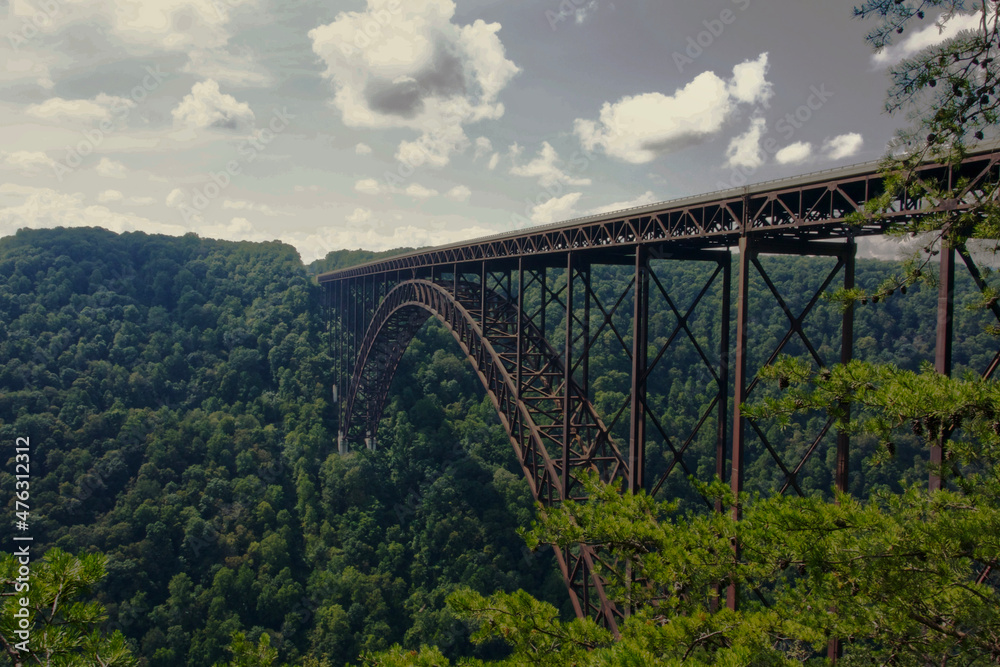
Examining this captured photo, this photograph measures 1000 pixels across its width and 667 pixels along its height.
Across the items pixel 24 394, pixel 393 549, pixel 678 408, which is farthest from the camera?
pixel 678 408

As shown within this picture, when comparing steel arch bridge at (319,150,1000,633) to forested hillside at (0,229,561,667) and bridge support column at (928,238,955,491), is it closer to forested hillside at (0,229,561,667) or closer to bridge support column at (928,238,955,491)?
bridge support column at (928,238,955,491)

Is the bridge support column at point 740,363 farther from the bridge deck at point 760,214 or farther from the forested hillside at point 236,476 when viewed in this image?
the forested hillside at point 236,476

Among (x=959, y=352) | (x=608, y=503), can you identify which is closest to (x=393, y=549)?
(x=608, y=503)

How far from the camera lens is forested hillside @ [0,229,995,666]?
101 feet

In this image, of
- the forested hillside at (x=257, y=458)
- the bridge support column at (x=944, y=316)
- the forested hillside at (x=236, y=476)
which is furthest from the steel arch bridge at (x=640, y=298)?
the forested hillside at (x=257, y=458)

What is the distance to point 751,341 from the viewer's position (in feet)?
197

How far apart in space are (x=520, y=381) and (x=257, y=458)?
30039 millimetres

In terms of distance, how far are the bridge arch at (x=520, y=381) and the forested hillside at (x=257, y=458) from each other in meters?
8.04

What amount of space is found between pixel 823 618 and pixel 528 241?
13.6m

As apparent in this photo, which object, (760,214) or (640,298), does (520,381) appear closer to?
(640,298)

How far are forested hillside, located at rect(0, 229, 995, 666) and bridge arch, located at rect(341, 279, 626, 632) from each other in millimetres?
8041

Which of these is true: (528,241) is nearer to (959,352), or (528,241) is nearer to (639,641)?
(639,641)

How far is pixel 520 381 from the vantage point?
17219 mm

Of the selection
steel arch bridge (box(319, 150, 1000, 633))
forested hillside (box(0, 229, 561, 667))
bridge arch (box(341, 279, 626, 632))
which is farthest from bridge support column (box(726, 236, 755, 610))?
forested hillside (box(0, 229, 561, 667))
